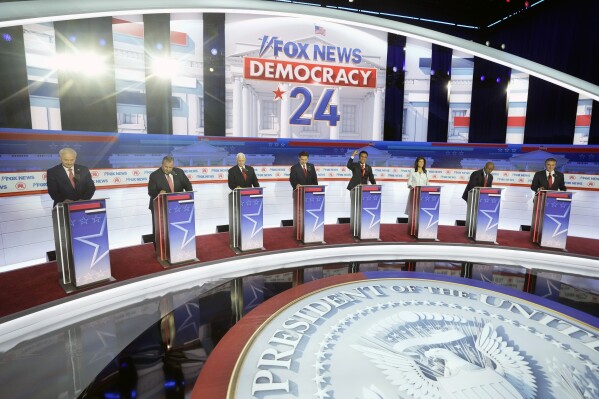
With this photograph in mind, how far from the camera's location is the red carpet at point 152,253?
2939 mm

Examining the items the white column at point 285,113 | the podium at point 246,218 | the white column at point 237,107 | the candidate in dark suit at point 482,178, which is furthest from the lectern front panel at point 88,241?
the white column at point 285,113

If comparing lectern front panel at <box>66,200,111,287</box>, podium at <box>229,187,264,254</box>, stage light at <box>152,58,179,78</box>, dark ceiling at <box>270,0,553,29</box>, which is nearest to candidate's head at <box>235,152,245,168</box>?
podium at <box>229,187,264,254</box>

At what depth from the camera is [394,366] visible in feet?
6.66

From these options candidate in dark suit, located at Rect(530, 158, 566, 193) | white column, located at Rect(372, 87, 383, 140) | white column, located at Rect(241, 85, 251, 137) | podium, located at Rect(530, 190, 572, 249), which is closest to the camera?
podium, located at Rect(530, 190, 572, 249)

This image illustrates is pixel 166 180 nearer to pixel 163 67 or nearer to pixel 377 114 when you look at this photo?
pixel 163 67

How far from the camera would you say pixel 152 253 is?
13.4 feet

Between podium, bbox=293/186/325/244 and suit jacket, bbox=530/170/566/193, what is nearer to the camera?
podium, bbox=293/186/325/244

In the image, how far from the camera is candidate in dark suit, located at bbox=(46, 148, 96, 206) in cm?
345

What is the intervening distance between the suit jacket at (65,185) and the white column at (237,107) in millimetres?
5227

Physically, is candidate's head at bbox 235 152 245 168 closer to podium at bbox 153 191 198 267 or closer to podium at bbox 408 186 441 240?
podium at bbox 153 191 198 267

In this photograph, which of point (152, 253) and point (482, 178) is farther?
point (482, 178)

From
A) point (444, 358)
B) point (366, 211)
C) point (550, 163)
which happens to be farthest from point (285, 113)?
point (444, 358)

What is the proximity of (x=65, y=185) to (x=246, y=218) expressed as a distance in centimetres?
192

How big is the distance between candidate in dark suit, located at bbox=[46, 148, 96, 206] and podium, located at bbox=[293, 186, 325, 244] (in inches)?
96.4
